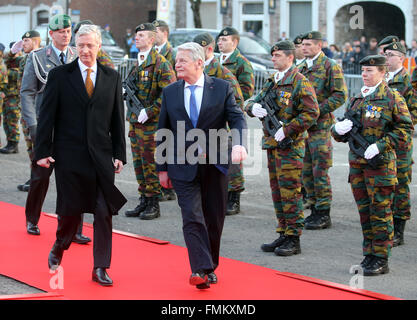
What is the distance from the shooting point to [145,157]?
31.8 ft

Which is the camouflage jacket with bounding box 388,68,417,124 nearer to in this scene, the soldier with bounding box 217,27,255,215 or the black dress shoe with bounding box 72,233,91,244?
the soldier with bounding box 217,27,255,215

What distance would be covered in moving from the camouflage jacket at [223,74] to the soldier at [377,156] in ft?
7.53

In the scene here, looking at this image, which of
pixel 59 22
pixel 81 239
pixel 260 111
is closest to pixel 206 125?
pixel 260 111

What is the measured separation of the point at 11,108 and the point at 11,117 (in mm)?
163

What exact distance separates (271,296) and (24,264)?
2260mm

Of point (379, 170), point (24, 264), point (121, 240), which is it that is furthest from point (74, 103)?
point (379, 170)

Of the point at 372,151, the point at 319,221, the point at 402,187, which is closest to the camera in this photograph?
the point at 372,151

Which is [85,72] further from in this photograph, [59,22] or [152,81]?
[152,81]

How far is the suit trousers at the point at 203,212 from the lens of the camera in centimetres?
643

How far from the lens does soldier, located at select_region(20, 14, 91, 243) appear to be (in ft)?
27.5

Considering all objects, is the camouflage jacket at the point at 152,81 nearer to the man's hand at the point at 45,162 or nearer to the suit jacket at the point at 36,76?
the suit jacket at the point at 36,76

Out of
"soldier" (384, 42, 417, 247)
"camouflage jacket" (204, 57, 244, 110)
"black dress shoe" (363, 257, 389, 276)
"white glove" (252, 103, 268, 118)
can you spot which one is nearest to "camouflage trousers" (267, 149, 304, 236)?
"white glove" (252, 103, 268, 118)
